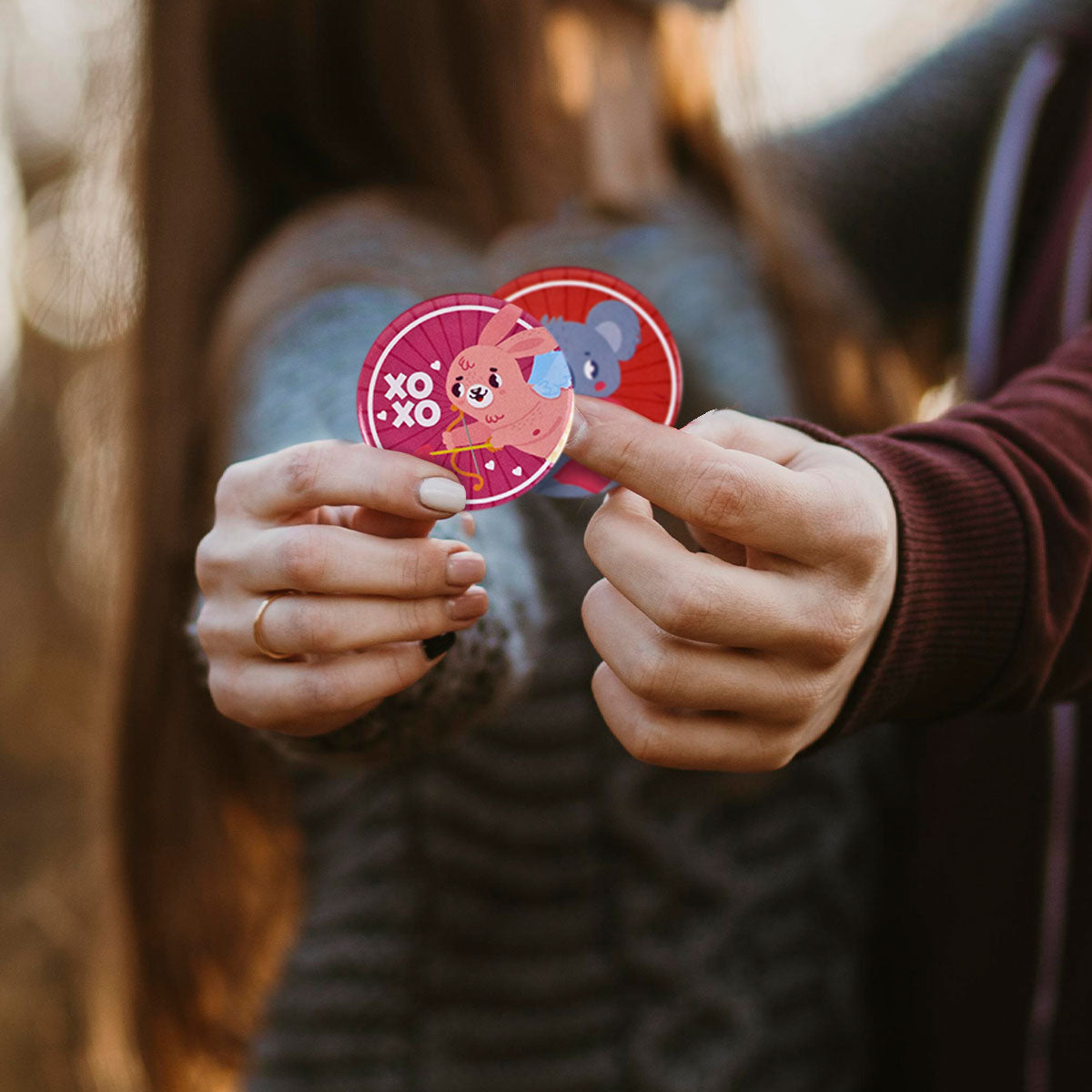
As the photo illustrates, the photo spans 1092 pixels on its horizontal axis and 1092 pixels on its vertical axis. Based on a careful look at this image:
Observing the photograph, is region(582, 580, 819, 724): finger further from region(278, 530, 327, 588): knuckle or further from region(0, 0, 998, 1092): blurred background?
region(0, 0, 998, 1092): blurred background

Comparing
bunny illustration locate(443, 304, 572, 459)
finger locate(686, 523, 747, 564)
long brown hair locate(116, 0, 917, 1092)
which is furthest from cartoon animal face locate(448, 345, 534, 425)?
long brown hair locate(116, 0, 917, 1092)

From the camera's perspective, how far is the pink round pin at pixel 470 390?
1.33ft

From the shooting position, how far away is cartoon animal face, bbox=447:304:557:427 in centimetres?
40

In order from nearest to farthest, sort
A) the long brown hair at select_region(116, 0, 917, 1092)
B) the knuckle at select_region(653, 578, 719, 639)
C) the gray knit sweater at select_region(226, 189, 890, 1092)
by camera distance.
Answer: the knuckle at select_region(653, 578, 719, 639), the long brown hair at select_region(116, 0, 917, 1092), the gray knit sweater at select_region(226, 189, 890, 1092)

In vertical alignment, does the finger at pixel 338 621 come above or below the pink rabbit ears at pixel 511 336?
below

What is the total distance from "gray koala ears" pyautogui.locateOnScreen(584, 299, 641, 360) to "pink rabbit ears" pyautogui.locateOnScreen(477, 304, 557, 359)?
0.15ft

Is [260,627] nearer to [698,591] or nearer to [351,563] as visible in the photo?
[351,563]

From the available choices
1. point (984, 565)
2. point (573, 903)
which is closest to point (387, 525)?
point (984, 565)

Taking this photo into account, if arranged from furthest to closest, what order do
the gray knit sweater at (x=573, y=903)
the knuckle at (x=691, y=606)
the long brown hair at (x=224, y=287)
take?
the gray knit sweater at (x=573, y=903), the long brown hair at (x=224, y=287), the knuckle at (x=691, y=606)

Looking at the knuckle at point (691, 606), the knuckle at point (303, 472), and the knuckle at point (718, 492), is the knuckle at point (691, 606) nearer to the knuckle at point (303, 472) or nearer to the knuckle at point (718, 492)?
the knuckle at point (718, 492)

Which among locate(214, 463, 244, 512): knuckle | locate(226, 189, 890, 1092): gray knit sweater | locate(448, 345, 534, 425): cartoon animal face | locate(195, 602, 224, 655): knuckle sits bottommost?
locate(226, 189, 890, 1092): gray knit sweater

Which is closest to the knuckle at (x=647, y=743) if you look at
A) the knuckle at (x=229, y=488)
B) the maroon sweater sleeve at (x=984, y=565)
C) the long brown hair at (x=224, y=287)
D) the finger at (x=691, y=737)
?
the finger at (x=691, y=737)

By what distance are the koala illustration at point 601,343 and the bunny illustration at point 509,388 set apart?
0.10ft

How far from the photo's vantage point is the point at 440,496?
38cm
